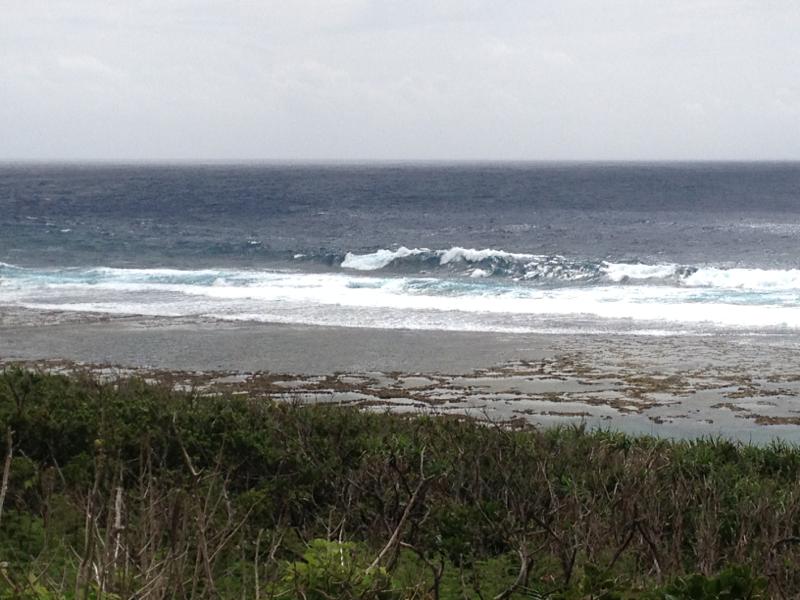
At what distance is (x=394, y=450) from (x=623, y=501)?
9.20 ft

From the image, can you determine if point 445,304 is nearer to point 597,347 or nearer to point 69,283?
point 597,347

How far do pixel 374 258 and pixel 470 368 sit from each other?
84.6ft

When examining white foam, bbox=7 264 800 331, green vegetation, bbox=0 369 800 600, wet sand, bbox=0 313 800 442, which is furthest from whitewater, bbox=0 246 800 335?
green vegetation, bbox=0 369 800 600

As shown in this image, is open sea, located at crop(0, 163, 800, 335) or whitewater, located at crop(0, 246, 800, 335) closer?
whitewater, located at crop(0, 246, 800, 335)

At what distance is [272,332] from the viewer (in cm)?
2653

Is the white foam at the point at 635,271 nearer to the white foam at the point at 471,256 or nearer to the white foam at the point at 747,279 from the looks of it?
the white foam at the point at 747,279

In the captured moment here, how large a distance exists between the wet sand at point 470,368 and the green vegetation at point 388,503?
14.3 ft

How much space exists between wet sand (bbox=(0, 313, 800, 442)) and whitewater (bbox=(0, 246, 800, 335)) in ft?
7.79

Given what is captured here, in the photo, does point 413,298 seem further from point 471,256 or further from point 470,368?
point 470,368

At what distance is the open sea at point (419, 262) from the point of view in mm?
30500

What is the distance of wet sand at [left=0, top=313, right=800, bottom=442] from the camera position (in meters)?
17.8

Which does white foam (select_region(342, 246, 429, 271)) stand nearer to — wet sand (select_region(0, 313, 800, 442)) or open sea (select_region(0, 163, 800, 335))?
open sea (select_region(0, 163, 800, 335))

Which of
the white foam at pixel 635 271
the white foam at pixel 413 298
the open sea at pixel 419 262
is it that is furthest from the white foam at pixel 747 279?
the white foam at pixel 635 271

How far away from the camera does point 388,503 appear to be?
864 centimetres
